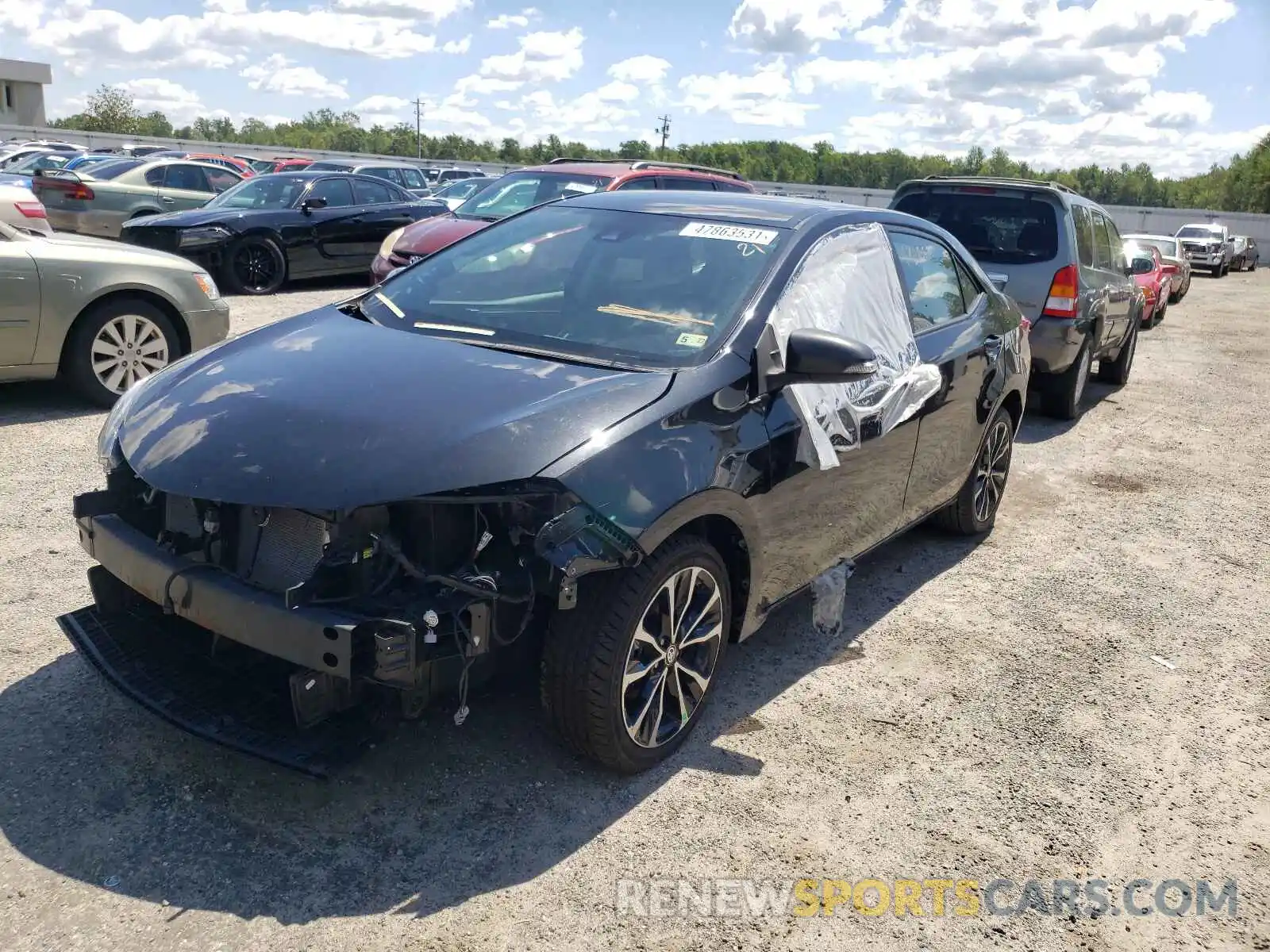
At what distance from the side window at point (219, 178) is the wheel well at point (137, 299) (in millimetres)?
10957

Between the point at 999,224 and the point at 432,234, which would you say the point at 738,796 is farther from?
the point at 432,234

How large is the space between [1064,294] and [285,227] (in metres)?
9.16

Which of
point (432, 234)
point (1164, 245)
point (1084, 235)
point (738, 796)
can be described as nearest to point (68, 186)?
point (432, 234)

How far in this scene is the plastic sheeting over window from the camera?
3697 millimetres

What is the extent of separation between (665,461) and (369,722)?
109cm

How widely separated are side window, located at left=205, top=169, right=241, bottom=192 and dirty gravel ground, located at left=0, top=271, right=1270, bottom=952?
1361cm

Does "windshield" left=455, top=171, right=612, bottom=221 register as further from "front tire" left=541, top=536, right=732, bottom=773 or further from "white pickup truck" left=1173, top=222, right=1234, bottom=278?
"white pickup truck" left=1173, top=222, right=1234, bottom=278

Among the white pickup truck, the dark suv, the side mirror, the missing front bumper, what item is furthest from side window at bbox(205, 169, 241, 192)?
the white pickup truck

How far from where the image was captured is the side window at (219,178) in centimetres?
1716

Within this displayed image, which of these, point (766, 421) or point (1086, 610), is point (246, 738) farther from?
point (1086, 610)

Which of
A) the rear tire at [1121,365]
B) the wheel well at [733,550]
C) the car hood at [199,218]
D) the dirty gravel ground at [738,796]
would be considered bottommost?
the dirty gravel ground at [738,796]

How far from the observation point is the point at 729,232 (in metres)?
3.99

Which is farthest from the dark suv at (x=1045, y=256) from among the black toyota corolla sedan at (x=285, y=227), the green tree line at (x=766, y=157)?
the green tree line at (x=766, y=157)

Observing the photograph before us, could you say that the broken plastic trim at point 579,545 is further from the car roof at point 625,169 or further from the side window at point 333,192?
the side window at point 333,192
